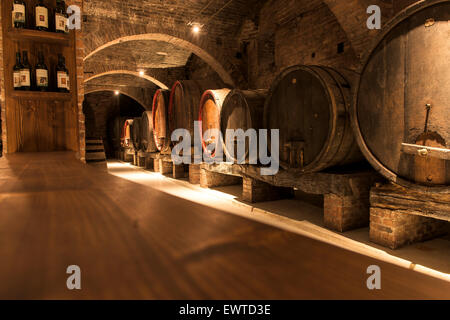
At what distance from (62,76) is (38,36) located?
0.34m

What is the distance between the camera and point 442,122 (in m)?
2.28

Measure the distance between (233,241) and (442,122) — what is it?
2.43 m

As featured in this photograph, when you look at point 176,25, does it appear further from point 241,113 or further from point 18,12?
point 18,12

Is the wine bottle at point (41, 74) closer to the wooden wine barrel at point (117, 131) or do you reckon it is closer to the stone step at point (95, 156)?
the stone step at point (95, 156)

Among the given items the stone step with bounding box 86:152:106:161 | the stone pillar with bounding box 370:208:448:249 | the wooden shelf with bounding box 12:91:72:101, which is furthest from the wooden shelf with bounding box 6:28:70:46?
the stone step with bounding box 86:152:106:161

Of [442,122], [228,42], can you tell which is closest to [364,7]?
[442,122]

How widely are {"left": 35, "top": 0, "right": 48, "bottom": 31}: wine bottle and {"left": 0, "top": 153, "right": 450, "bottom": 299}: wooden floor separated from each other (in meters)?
2.41

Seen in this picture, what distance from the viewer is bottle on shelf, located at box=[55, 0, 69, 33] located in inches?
102

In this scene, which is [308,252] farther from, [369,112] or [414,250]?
[414,250]

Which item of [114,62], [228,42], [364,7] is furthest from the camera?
[114,62]

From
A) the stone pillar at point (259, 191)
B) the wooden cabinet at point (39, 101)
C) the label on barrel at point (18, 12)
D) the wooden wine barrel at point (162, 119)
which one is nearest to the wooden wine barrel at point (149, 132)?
the wooden wine barrel at point (162, 119)

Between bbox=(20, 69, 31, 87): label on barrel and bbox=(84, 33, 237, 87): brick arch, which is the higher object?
bbox=(84, 33, 237, 87): brick arch

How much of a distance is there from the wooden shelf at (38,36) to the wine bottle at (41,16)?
74 mm

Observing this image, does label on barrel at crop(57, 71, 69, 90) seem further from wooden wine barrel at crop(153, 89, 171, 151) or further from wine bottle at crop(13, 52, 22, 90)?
wooden wine barrel at crop(153, 89, 171, 151)
